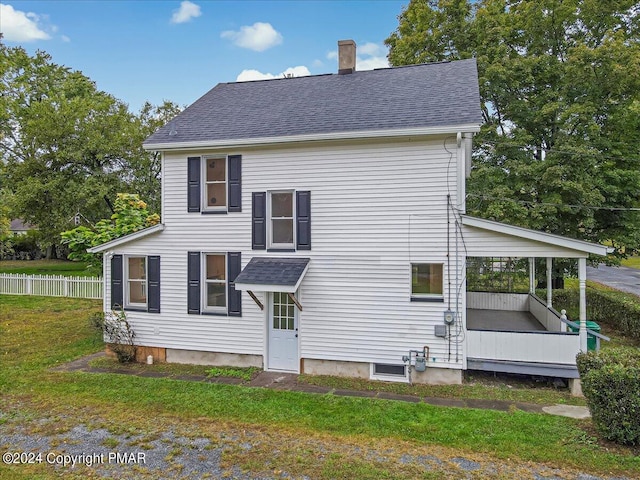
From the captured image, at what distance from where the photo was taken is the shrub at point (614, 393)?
5672 mm

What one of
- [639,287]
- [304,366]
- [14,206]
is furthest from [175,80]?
[639,287]

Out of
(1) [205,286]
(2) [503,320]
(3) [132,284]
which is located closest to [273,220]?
(1) [205,286]

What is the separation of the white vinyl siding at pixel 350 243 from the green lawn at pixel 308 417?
147 cm

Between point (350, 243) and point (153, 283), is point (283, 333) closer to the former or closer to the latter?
point (350, 243)

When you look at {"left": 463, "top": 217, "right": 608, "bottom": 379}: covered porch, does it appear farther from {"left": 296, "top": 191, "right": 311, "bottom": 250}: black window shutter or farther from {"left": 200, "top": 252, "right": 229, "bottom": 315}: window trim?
{"left": 200, "top": 252, "right": 229, "bottom": 315}: window trim

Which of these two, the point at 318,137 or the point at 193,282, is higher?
the point at 318,137

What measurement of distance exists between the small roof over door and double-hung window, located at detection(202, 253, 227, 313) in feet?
3.12

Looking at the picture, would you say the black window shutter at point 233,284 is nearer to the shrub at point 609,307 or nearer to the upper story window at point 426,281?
the upper story window at point 426,281

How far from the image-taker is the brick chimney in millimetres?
12164

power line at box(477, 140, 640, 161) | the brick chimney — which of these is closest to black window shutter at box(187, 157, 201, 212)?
the brick chimney

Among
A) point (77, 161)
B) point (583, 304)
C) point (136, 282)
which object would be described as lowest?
point (583, 304)

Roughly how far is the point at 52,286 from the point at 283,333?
16751 mm

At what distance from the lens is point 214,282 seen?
33.3ft

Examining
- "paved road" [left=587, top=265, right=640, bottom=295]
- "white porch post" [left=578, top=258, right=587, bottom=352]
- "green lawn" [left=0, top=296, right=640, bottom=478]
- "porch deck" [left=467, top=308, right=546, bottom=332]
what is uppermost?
"white porch post" [left=578, top=258, right=587, bottom=352]
